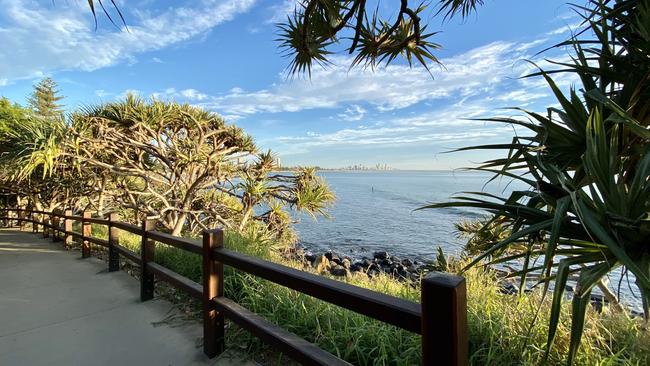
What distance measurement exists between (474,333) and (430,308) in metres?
1.47

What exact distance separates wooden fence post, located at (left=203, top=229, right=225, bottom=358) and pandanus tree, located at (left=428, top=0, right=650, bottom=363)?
6.16 ft

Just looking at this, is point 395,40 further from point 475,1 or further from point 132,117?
point 132,117

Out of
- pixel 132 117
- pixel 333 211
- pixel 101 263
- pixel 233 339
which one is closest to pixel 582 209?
pixel 233 339

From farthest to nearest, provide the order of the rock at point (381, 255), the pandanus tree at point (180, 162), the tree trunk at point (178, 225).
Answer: the rock at point (381, 255), the tree trunk at point (178, 225), the pandanus tree at point (180, 162)

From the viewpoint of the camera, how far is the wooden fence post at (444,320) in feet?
4.34

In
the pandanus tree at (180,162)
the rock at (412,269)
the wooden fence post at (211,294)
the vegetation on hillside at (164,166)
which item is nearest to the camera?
the wooden fence post at (211,294)

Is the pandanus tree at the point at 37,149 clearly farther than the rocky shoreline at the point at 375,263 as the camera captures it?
No

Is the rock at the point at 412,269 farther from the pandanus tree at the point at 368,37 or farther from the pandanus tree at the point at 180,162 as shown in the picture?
the pandanus tree at the point at 368,37

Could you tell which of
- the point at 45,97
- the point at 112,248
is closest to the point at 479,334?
the point at 112,248

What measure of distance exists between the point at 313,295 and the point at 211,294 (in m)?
1.28

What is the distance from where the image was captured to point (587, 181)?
2262 mm

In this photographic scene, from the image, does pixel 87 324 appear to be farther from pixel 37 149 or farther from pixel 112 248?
pixel 37 149

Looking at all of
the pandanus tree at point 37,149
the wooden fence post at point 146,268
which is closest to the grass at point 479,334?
the wooden fence post at point 146,268

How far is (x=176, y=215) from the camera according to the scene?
820 cm
